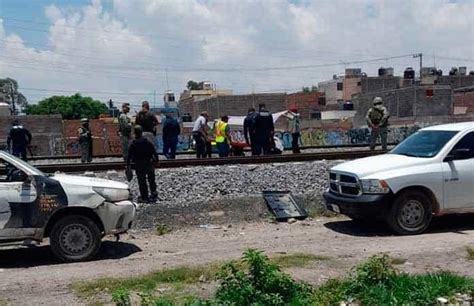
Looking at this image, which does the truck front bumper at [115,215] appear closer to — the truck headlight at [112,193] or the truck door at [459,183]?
the truck headlight at [112,193]

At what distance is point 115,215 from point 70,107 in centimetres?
9285

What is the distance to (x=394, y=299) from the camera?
21.2ft

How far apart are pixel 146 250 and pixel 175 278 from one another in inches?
95.0

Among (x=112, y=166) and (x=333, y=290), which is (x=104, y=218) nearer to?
(x=333, y=290)

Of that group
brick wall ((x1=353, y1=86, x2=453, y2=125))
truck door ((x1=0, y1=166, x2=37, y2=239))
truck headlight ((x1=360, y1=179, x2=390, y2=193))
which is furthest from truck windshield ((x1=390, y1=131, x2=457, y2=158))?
brick wall ((x1=353, y1=86, x2=453, y2=125))

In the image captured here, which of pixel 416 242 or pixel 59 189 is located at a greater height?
pixel 59 189

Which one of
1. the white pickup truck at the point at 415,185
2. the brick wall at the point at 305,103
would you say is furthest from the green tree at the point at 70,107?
the white pickup truck at the point at 415,185

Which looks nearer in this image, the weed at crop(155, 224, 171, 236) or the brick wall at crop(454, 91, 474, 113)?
the weed at crop(155, 224, 171, 236)

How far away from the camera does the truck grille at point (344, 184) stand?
35.9 ft

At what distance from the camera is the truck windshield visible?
36.5 feet

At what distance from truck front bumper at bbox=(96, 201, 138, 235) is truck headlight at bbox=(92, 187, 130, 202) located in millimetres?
62

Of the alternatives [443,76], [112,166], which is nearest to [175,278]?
[112,166]

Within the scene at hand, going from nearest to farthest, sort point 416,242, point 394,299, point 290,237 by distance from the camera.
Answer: point 394,299 < point 416,242 < point 290,237

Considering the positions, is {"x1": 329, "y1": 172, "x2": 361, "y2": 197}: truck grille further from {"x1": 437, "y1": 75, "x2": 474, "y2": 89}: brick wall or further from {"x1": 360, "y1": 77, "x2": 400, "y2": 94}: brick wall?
{"x1": 437, "y1": 75, "x2": 474, "y2": 89}: brick wall
